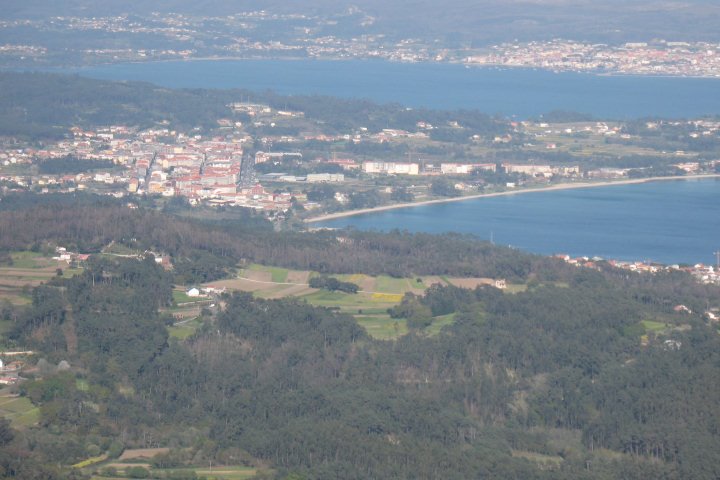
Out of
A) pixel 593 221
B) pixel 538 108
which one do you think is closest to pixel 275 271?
pixel 593 221

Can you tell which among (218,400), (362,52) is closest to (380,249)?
(218,400)

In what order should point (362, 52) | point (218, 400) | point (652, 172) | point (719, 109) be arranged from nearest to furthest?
point (218, 400) < point (652, 172) < point (719, 109) < point (362, 52)

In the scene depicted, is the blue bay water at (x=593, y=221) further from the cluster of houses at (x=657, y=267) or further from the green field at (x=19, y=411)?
the green field at (x=19, y=411)

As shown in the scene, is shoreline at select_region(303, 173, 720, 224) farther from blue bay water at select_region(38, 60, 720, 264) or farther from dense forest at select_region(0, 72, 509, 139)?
dense forest at select_region(0, 72, 509, 139)

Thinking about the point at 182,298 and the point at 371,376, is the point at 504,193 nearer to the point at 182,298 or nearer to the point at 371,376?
the point at 182,298

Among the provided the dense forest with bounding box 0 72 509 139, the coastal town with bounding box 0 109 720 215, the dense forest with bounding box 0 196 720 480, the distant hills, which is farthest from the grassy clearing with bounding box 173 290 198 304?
the distant hills

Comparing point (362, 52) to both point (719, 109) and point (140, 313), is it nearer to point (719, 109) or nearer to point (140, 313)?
point (719, 109)
